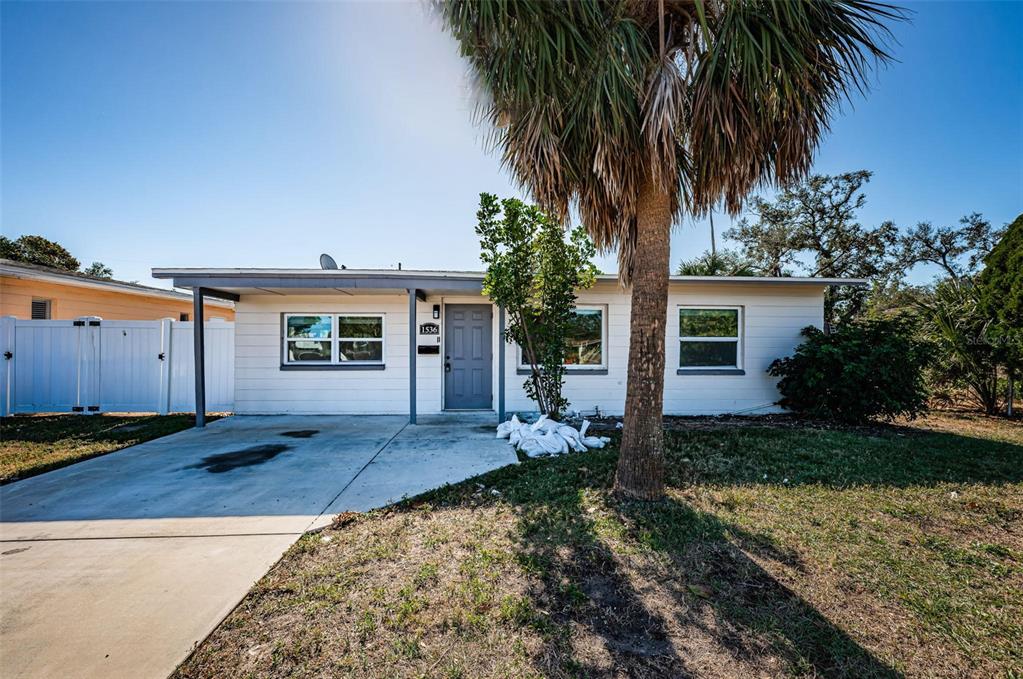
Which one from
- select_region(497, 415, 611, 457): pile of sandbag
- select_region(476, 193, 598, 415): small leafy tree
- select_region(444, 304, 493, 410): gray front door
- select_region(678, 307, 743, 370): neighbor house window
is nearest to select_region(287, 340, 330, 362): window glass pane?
select_region(444, 304, 493, 410): gray front door

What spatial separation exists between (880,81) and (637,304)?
305 centimetres

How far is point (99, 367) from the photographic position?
894cm

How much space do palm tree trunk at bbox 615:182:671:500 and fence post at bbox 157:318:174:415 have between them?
9905mm

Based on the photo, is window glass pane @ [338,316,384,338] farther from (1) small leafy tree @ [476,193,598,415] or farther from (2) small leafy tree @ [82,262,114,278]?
(2) small leafy tree @ [82,262,114,278]

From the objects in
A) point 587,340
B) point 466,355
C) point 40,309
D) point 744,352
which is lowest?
point 466,355

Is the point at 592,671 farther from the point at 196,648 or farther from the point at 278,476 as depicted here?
the point at 278,476

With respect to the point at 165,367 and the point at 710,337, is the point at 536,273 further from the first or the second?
the point at 165,367

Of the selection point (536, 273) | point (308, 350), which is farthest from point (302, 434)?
point (536, 273)

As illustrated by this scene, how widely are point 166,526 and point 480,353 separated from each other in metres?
6.14

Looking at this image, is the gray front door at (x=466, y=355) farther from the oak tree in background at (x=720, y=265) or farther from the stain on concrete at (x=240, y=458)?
the oak tree in background at (x=720, y=265)

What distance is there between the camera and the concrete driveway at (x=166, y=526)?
2203 mm

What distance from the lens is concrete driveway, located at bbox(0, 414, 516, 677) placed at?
2.20 metres

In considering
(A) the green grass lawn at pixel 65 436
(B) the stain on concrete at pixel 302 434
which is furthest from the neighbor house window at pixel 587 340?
(A) the green grass lawn at pixel 65 436

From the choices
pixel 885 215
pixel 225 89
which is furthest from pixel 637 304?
pixel 885 215
